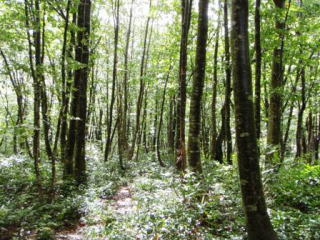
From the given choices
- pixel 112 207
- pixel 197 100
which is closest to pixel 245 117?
pixel 197 100

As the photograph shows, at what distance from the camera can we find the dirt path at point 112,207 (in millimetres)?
6170

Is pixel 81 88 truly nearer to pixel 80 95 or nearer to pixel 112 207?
pixel 80 95

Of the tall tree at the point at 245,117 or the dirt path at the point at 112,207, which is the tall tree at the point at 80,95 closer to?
the dirt path at the point at 112,207

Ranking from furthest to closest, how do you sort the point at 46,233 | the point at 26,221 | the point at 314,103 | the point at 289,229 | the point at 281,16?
1. the point at 314,103
2. the point at 281,16
3. the point at 26,221
4. the point at 46,233
5. the point at 289,229

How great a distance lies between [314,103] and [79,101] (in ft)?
43.3

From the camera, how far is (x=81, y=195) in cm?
902

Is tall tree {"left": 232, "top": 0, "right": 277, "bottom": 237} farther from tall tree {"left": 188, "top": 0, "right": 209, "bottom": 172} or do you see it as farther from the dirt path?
the dirt path

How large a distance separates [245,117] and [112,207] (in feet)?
19.7

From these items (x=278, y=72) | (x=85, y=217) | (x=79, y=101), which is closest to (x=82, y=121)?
(x=79, y=101)

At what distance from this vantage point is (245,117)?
3859 mm

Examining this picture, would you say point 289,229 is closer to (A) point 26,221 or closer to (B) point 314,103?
(A) point 26,221

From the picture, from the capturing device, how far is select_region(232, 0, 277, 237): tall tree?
385 cm

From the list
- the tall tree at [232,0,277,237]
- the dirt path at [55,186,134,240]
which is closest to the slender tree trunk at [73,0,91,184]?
the dirt path at [55,186,134,240]

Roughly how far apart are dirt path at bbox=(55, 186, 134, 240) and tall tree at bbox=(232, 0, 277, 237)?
3787 millimetres
